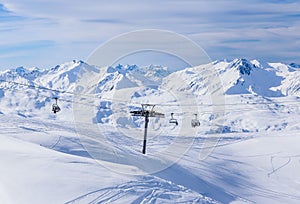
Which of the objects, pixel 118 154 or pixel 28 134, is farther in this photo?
pixel 28 134

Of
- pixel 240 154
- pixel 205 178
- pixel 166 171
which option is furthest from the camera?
pixel 240 154

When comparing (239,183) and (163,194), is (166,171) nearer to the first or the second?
(239,183)

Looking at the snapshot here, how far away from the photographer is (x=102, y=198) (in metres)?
18.2

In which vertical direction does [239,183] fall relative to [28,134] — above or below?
below

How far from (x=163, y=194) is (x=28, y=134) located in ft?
55.1

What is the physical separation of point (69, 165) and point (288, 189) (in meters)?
18.5

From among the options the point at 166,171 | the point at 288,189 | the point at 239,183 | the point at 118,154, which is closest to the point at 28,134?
the point at 118,154

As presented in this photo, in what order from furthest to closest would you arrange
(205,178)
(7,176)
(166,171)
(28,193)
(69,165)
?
(205,178)
(166,171)
(69,165)
(7,176)
(28,193)

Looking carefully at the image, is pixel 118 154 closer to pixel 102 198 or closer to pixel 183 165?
pixel 183 165

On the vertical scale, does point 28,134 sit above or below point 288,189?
above

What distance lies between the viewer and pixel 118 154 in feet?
99.9

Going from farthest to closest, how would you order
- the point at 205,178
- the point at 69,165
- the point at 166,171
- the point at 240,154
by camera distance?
the point at 240,154, the point at 205,178, the point at 166,171, the point at 69,165

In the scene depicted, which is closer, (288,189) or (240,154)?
(288,189)

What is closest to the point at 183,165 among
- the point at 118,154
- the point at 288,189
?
the point at 118,154
